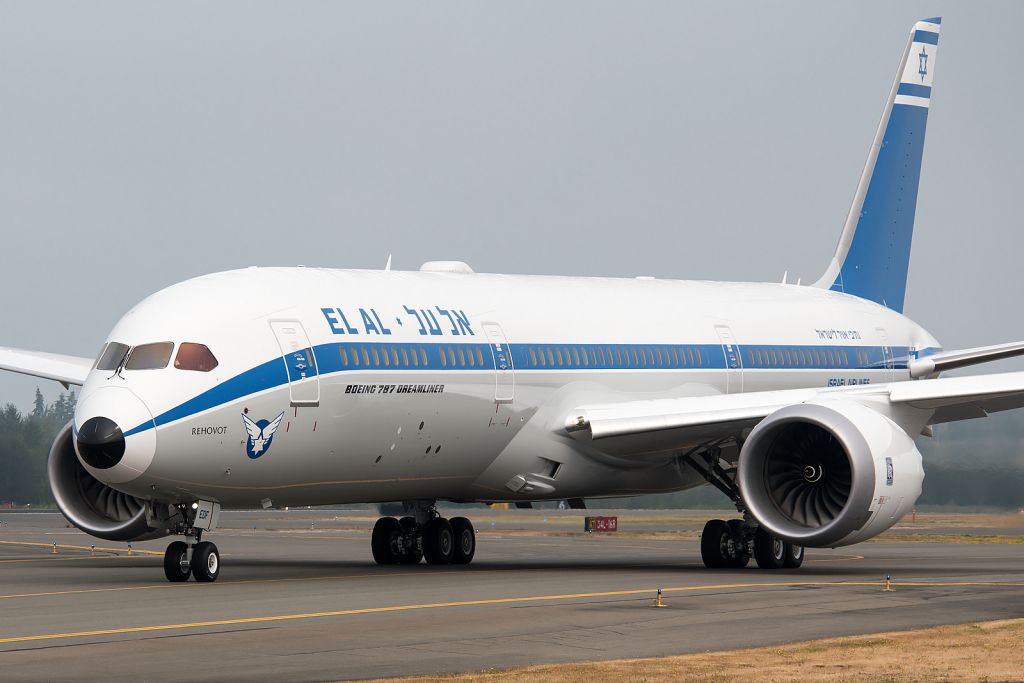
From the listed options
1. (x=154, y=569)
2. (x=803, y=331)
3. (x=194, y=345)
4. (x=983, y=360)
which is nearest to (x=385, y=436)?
(x=194, y=345)

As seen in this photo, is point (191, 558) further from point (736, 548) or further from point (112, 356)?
point (736, 548)

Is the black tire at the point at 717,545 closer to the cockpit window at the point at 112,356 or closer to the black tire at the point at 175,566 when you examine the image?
the black tire at the point at 175,566

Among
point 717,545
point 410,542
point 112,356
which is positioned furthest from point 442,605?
point 410,542

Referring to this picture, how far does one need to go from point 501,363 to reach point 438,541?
13.6 feet

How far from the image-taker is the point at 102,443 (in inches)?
885

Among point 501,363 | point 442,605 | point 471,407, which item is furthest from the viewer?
point 501,363

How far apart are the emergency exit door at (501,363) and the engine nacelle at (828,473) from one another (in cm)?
422

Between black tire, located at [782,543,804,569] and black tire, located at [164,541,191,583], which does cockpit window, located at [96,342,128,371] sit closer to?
black tire, located at [164,541,191,583]

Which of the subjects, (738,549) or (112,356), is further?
(738,549)

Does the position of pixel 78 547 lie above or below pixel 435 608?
above

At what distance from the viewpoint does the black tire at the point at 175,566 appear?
24500 mm

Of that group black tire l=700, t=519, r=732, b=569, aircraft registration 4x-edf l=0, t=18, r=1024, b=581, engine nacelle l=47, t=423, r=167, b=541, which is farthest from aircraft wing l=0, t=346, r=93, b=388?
black tire l=700, t=519, r=732, b=569

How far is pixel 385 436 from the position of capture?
26.1 metres

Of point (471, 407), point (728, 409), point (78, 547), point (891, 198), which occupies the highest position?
point (891, 198)
